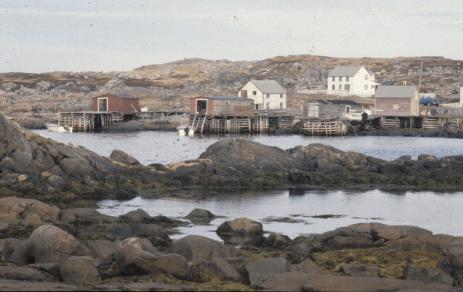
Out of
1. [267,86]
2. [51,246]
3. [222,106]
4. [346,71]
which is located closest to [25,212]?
[51,246]

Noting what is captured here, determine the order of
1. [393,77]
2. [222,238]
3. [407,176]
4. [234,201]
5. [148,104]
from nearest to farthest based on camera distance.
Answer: [222,238] < [234,201] < [407,176] < [148,104] < [393,77]

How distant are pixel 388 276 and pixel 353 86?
131 meters

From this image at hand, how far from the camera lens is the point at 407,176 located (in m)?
49.7

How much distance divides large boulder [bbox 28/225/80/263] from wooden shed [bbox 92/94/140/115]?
95.8 meters

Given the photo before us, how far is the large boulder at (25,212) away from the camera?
27.0m

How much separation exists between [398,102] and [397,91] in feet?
6.78

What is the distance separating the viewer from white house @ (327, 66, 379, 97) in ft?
484

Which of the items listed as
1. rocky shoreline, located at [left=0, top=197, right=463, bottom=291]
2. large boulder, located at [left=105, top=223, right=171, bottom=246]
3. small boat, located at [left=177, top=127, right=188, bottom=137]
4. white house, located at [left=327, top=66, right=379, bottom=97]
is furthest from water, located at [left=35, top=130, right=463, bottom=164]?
white house, located at [left=327, top=66, right=379, bottom=97]

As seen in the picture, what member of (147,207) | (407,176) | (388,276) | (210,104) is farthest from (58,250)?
(210,104)

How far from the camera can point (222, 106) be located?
356 ft

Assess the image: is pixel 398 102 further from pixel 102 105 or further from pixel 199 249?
pixel 199 249

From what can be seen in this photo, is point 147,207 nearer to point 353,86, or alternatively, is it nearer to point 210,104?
point 210,104

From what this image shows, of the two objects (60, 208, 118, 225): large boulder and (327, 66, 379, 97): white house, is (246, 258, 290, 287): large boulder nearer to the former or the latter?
(60, 208, 118, 225): large boulder

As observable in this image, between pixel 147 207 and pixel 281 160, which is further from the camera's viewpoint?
pixel 281 160
